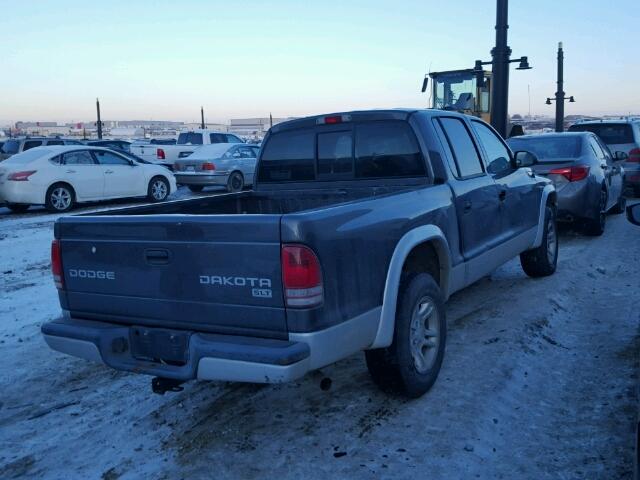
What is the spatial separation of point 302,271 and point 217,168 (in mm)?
15370

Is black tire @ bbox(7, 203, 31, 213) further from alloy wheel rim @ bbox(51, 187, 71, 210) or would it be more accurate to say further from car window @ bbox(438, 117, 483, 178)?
car window @ bbox(438, 117, 483, 178)

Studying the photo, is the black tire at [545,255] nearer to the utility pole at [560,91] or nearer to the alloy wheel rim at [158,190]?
the alloy wheel rim at [158,190]

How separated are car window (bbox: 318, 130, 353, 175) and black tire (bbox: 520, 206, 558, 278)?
2.83m

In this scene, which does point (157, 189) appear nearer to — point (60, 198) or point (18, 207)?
point (60, 198)

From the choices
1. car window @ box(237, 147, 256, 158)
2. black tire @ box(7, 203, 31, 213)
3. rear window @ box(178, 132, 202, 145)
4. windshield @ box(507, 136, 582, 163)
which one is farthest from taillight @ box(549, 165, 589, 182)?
rear window @ box(178, 132, 202, 145)

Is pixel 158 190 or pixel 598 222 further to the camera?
pixel 158 190

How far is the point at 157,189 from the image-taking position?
16.5 m

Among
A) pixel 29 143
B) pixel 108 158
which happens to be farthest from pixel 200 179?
pixel 29 143

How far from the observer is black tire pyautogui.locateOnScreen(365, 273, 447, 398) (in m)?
3.89

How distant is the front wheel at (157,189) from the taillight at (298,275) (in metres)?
13.8

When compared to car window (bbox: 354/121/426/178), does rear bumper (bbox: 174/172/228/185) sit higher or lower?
lower

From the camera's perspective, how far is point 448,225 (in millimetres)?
4656

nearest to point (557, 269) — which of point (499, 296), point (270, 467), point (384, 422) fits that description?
point (499, 296)

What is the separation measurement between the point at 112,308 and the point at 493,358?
278 cm
